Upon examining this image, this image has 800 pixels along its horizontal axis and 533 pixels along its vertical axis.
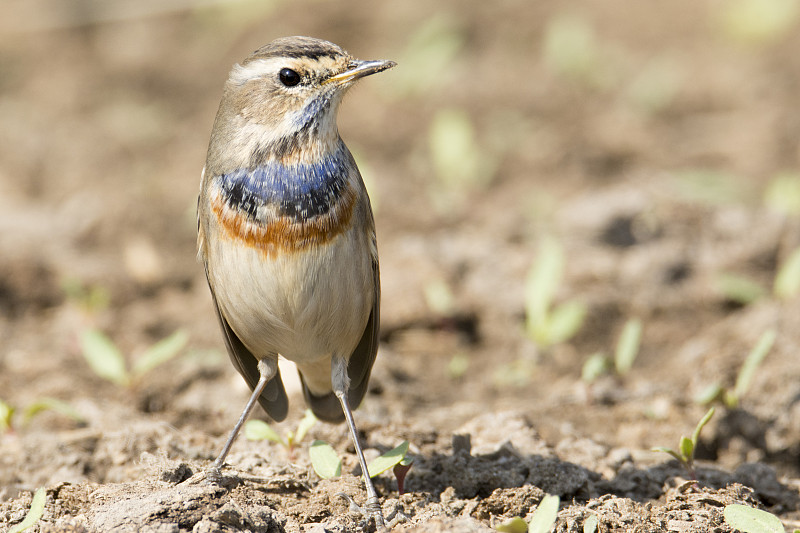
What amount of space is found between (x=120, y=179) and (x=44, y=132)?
1.35 m

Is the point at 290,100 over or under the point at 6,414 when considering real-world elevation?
over

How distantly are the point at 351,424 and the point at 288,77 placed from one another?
1.58 metres

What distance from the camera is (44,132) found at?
9.12m

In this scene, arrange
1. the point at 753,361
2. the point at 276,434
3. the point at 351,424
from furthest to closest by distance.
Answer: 1. the point at 753,361
2. the point at 276,434
3. the point at 351,424

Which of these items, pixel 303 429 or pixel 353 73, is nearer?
pixel 353 73

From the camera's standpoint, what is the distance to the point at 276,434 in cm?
439

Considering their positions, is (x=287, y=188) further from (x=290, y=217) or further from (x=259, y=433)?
(x=259, y=433)

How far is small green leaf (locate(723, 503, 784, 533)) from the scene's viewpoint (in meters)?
3.57

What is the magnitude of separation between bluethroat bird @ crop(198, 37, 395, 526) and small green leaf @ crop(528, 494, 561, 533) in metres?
0.66

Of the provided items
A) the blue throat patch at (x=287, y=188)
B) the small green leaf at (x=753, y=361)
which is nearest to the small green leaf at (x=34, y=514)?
the blue throat patch at (x=287, y=188)

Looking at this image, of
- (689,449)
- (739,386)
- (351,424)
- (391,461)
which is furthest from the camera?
(739,386)

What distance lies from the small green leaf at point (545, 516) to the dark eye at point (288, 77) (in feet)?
6.87

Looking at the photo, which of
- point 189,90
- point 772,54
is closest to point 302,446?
point 189,90

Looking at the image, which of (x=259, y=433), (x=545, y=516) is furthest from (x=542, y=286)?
(x=545, y=516)
